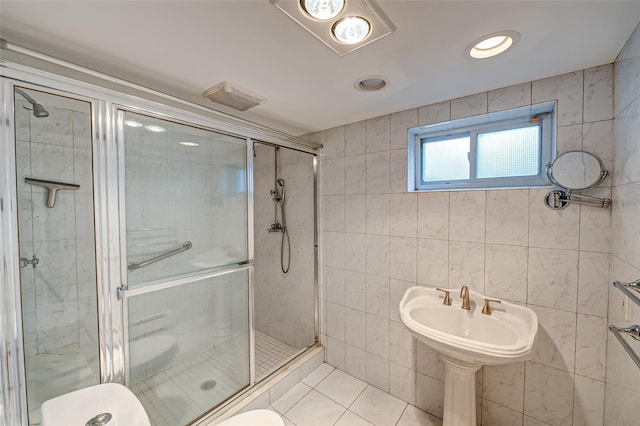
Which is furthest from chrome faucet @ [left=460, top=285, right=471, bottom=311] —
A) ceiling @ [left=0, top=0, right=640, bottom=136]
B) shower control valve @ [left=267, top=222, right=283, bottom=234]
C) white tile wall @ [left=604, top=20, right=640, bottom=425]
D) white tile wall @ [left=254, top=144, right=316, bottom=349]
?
shower control valve @ [left=267, top=222, right=283, bottom=234]

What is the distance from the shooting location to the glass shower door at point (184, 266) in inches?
52.9

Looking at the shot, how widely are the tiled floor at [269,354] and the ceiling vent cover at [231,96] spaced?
1.98 metres

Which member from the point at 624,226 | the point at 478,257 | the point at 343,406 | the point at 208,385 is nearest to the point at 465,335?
the point at 478,257

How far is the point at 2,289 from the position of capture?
941 millimetres

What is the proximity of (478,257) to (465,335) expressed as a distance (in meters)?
0.48

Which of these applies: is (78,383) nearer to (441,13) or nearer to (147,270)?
(147,270)

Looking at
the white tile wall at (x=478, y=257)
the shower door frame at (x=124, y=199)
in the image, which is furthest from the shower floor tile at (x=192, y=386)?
the white tile wall at (x=478, y=257)

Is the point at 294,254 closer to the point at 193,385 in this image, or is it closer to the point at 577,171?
the point at 193,385

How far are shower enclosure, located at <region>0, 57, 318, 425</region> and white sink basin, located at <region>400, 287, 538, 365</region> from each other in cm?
119

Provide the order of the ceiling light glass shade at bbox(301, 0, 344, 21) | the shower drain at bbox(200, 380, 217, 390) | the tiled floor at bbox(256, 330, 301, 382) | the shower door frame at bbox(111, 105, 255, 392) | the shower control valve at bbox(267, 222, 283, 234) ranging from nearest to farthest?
the ceiling light glass shade at bbox(301, 0, 344, 21)
the shower door frame at bbox(111, 105, 255, 392)
the shower drain at bbox(200, 380, 217, 390)
the tiled floor at bbox(256, 330, 301, 382)
the shower control valve at bbox(267, 222, 283, 234)

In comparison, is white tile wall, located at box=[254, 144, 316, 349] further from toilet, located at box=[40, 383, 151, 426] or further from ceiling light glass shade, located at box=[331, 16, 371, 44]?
toilet, located at box=[40, 383, 151, 426]

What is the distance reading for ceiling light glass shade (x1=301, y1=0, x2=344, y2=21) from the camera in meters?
0.85

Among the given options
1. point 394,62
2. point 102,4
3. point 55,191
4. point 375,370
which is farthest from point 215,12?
point 375,370

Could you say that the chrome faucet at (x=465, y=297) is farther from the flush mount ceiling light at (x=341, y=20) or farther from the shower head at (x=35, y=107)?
the shower head at (x=35, y=107)
